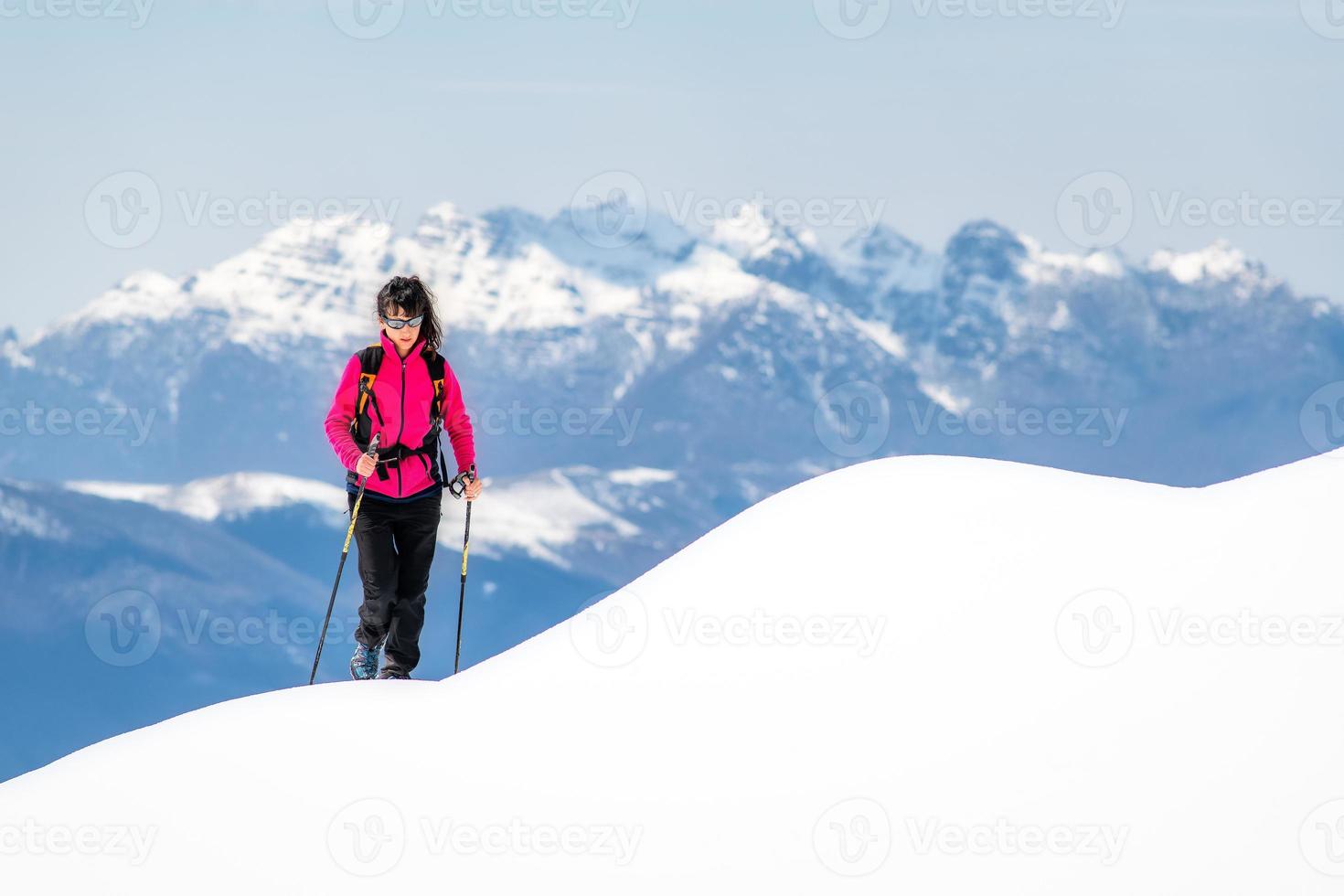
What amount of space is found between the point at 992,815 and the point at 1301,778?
45.4 inches

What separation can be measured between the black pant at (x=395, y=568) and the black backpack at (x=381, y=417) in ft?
0.78

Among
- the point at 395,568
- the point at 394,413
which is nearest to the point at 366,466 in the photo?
the point at 394,413

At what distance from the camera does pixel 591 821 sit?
5.30 meters

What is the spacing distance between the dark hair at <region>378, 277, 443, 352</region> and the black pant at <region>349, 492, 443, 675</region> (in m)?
1.04

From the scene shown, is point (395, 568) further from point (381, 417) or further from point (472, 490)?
point (381, 417)

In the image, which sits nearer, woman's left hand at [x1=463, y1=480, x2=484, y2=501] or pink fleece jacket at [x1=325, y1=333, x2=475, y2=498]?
pink fleece jacket at [x1=325, y1=333, x2=475, y2=498]

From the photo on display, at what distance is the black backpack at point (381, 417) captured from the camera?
8203 mm

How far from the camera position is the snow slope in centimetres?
498

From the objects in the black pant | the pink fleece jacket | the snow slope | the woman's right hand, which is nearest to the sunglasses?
the pink fleece jacket

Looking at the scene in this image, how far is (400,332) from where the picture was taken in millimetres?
8117

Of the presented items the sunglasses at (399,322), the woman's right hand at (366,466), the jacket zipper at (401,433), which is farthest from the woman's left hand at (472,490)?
the sunglasses at (399,322)

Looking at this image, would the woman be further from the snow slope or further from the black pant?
the snow slope

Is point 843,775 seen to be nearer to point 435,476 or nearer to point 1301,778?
point 1301,778

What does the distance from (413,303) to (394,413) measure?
2.31 feet
